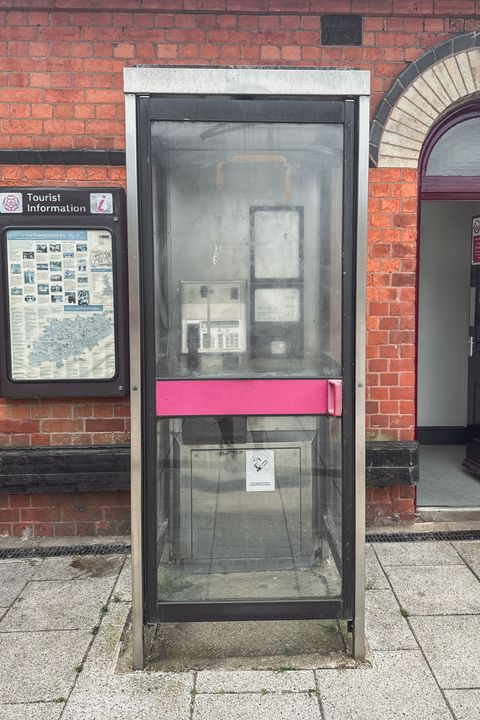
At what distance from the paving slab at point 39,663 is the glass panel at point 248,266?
1515mm

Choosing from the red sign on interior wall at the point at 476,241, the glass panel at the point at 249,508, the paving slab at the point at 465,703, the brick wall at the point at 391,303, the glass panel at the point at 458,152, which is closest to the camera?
the paving slab at the point at 465,703

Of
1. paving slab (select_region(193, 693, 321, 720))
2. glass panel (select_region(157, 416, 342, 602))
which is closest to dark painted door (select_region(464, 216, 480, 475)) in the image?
glass panel (select_region(157, 416, 342, 602))

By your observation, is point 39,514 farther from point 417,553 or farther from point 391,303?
point 391,303

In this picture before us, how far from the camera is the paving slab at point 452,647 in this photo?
9.73 feet

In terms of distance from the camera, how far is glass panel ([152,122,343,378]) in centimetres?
305

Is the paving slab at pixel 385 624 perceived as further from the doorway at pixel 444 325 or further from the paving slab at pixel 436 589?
the doorway at pixel 444 325

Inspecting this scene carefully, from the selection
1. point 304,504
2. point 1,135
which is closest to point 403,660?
point 304,504

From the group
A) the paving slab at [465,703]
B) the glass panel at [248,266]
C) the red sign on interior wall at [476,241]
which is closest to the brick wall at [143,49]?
the red sign on interior wall at [476,241]

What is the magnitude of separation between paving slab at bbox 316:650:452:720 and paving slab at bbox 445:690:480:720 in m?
0.04

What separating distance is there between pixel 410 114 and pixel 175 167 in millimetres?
2246

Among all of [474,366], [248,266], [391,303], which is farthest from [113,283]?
[474,366]

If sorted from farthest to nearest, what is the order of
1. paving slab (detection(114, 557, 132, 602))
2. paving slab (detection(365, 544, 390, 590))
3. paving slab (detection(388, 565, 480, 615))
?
paving slab (detection(365, 544, 390, 590))
paving slab (detection(114, 557, 132, 602))
paving slab (detection(388, 565, 480, 615))

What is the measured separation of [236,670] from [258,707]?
0.27m

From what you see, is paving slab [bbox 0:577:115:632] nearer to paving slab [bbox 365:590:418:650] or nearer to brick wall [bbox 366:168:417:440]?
paving slab [bbox 365:590:418:650]
